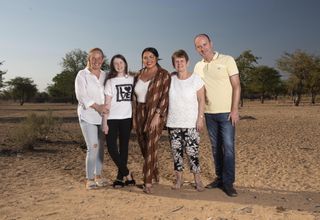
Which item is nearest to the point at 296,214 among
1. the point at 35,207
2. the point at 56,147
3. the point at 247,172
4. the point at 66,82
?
the point at 247,172

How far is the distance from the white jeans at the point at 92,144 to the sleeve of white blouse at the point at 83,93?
0.99 ft

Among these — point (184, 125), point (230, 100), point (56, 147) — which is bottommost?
point (56, 147)

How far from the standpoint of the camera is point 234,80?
5.22 m

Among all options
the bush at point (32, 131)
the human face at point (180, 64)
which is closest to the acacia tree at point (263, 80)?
the bush at point (32, 131)

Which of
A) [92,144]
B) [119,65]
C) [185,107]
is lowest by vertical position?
[92,144]

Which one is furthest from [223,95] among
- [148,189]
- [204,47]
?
[148,189]

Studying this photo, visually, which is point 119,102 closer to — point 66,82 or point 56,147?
point 56,147

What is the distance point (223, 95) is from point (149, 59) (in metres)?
1.11

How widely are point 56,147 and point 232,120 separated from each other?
673cm

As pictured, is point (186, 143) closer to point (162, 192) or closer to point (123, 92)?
point (162, 192)

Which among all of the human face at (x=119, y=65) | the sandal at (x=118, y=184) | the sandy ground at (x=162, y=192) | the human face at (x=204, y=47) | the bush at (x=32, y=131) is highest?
the human face at (x=204, y=47)

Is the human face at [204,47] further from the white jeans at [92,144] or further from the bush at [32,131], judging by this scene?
the bush at [32,131]

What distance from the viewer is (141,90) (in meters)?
5.43

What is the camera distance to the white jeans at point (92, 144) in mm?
5691
